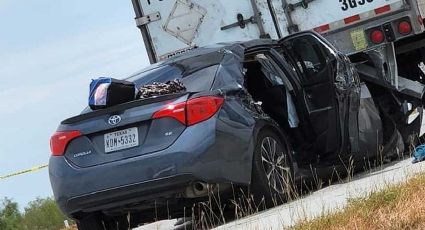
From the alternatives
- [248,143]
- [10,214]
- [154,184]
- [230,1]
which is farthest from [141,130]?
[10,214]

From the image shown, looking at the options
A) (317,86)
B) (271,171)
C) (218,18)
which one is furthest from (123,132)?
(218,18)

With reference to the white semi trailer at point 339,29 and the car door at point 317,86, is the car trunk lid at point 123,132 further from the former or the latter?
the white semi trailer at point 339,29

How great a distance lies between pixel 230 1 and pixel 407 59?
8.44 ft

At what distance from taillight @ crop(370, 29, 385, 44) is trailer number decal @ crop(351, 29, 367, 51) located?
0.34ft

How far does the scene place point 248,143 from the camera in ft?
22.0

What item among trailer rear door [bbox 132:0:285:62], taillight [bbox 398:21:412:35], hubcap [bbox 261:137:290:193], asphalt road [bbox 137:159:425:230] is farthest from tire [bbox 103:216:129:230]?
taillight [bbox 398:21:412:35]

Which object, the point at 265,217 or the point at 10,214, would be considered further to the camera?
the point at 10,214

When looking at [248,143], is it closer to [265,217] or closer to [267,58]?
[265,217]

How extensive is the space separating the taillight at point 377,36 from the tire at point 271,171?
3.28m

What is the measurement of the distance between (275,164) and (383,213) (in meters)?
1.98

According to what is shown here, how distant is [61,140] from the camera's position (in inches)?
270

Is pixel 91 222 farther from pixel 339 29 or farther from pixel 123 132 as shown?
pixel 339 29

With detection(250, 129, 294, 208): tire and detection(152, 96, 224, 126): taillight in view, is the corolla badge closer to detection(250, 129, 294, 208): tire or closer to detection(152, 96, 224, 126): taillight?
detection(152, 96, 224, 126): taillight

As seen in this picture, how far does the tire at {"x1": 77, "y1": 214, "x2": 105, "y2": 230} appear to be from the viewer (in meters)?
6.94
